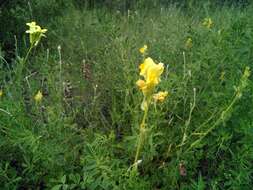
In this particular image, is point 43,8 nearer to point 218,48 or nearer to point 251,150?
point 218,48

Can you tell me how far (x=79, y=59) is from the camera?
11.3ft

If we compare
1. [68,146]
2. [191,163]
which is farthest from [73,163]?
[191,163]

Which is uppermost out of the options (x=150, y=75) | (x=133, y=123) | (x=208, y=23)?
(x=150, y=75)

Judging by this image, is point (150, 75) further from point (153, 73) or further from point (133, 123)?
point (133, 123)

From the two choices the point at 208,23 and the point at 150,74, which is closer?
the point at 150,74

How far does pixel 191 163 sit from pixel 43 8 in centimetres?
291

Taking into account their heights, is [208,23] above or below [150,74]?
below

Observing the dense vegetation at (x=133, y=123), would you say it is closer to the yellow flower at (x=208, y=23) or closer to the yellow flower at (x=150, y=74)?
the yellow flower at (x=208, y=23)

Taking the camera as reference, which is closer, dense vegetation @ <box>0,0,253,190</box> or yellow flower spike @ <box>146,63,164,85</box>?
yellow flower spike @ <box>146,63,164,85</box>

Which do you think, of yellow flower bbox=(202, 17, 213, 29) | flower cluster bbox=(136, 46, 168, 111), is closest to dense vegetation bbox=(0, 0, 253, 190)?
yellow flower bbox=(202, 17, 213, 29)

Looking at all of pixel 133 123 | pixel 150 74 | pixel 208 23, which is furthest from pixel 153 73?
pixel 208 23

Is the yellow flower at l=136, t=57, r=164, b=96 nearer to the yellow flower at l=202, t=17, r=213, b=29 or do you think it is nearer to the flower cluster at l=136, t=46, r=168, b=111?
the flower cluster at l=136, t=46, r=168, b=111

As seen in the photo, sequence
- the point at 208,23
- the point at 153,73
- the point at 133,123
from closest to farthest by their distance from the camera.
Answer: the point at 153,73, the point at 133,123, the point at 208,23

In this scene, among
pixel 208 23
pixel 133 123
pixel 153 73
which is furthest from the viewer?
pixel 208 23
